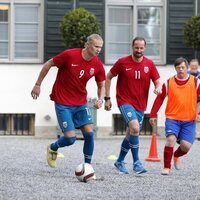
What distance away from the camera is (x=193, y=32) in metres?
24.2

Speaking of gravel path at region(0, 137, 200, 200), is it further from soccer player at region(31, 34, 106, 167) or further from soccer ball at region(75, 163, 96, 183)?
soccer player at region(31, 34, 106, 167)

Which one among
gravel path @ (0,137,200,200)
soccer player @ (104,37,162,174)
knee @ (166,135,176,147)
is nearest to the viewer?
gravel path @ (0,137,200,200)

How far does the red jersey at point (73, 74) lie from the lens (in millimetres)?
13844

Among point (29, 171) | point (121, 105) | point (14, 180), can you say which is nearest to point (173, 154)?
point (121, 105)

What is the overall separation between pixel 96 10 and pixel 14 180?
39.8 ft

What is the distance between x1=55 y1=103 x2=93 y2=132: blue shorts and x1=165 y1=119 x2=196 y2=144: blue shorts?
1.30 meters

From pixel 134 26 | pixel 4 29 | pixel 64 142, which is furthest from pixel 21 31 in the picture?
pixel 64 142

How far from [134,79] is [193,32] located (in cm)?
989

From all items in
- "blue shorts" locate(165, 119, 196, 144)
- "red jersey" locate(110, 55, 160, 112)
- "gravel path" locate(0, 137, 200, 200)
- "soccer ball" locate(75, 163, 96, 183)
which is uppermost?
"red jersey" locate(110, 55, 160, 112)

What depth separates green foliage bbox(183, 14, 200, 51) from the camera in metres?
24.1

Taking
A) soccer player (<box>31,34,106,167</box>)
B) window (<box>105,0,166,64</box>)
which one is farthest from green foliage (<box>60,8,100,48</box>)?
soccer player (<box>31,34,106,167</box>)

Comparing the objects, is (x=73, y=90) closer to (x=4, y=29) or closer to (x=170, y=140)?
(x=170, y=140)

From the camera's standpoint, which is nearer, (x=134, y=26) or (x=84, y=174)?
(x=84, y=174)

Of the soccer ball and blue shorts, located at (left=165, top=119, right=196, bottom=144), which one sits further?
blue shorts, located at (left=165, top=119, right=196, bottom=144)
